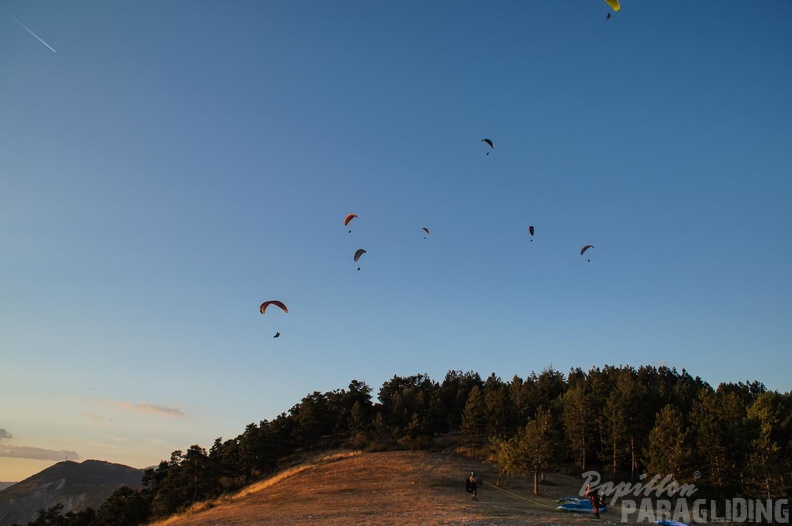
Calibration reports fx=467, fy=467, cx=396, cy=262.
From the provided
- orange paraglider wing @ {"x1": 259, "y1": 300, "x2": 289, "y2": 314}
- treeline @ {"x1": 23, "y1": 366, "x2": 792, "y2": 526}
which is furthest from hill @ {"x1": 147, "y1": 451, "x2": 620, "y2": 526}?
orange paraglider wing @ {"x1": 259, "y1": 300, "x2": 289, "y2": 314}

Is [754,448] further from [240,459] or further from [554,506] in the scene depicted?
[240,459]

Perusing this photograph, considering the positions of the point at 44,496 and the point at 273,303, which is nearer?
the point at 273,303

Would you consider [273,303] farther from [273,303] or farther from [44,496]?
[44,496]

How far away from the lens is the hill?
25.2 meters

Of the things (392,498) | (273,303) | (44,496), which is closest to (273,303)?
(273,303)

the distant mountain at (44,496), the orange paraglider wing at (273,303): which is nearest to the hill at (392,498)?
the orange paraglider wing at (273,303)

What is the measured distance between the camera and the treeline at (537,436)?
4300 cm

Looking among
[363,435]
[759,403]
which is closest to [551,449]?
[759,403]

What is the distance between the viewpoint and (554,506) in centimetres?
3216

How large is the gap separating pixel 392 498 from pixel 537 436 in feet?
56.6

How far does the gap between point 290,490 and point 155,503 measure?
109ft

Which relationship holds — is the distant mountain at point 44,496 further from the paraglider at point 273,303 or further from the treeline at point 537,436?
the paraglider at point 273,303

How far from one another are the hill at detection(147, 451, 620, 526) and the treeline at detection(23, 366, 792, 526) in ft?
15.8

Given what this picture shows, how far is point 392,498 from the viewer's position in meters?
33.4
